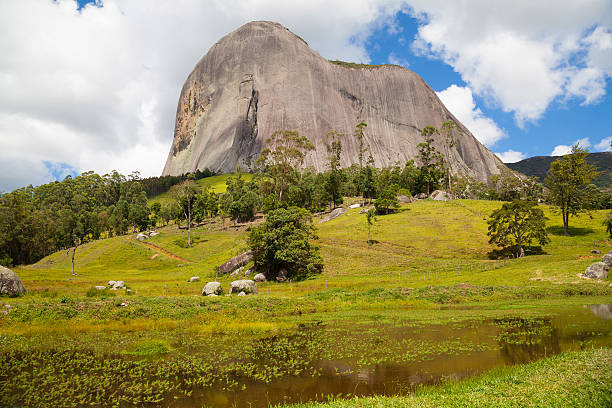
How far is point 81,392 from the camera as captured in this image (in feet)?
41.8

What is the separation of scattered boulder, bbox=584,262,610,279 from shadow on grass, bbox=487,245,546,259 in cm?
2484

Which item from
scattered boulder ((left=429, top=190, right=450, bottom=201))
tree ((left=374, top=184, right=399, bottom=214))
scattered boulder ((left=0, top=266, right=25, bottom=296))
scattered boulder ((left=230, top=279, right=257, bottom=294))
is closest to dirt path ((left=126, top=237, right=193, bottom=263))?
scattered boulder ((left=230, top=279, right=257, bottom=294))

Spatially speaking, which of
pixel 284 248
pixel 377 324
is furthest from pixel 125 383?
pixel 284 248

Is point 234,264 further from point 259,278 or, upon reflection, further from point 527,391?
point 527,391

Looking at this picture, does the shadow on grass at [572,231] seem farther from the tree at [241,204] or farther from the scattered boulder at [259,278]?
the tree at [241,204]

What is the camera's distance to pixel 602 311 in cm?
2527

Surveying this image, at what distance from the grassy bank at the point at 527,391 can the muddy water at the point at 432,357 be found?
1684 mm

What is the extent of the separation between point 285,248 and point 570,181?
6601 centimetres

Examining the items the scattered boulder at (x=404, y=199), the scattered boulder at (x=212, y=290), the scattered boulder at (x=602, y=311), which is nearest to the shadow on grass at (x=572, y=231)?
the scattered boulder at (x=404, y=199)

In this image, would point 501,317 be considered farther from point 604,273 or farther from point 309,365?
point 604,273

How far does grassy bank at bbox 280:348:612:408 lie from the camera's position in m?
9.54

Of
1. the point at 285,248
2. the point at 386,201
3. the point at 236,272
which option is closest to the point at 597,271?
the point at 285,248

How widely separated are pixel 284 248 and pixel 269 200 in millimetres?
38509

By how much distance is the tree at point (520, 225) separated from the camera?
62.0m
